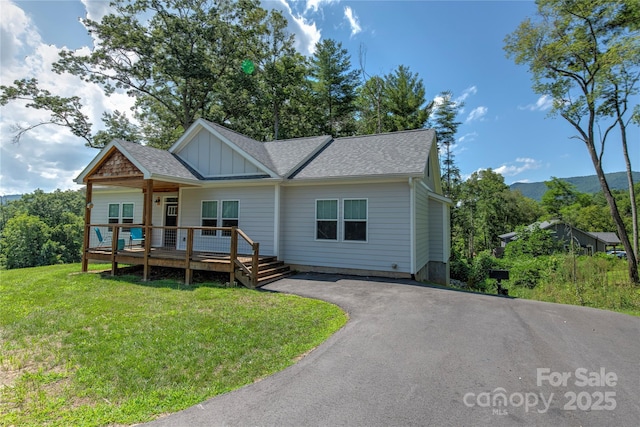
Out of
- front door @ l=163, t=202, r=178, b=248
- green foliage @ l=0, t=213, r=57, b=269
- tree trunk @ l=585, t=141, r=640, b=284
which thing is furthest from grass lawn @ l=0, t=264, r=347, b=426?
green foliage @ l=0, t=213, r=57, b=269

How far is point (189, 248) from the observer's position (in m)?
8.73

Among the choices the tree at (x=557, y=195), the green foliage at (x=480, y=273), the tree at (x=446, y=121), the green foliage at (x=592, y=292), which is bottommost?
the green foliage at (x=480, y=273)

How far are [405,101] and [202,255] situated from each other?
2073 cm

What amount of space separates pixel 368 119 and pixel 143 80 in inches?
715

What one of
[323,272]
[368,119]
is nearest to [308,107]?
[368,119]

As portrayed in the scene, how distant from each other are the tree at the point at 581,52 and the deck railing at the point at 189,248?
16.1 metres

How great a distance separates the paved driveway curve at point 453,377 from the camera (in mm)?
2729

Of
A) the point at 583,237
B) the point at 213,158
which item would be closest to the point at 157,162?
the point at 213,158

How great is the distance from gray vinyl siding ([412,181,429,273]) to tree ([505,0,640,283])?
30.8 ft

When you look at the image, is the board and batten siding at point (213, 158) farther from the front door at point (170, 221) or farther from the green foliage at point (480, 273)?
the green foliage at point (480, 273)

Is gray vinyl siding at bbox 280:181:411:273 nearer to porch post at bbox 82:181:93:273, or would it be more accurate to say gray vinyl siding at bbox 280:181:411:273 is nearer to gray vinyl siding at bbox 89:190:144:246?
porch post at bbox 82:181:93:273

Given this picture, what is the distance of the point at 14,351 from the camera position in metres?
4.17

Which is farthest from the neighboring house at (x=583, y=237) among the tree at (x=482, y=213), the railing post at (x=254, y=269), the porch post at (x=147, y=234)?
the porch post at (x=147, y=234)

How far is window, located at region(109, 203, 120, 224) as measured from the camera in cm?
1439
